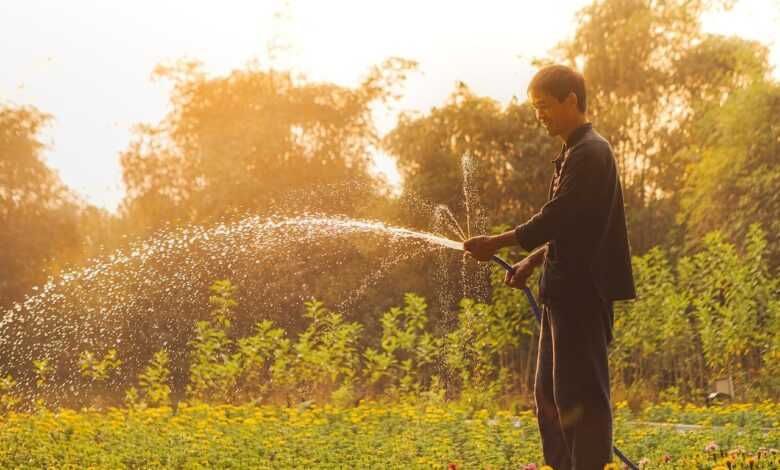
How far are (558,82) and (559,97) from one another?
0.24 feet

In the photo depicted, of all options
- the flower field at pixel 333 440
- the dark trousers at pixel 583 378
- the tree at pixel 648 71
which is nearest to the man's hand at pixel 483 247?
the dark trousers at pixel 583 378

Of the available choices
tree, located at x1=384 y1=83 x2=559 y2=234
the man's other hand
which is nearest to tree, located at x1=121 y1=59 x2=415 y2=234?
tree, located at x1=384 y1=83 x2=559 y2=234

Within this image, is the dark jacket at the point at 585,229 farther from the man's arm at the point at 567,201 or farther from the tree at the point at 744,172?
the tree at the point at 744,172

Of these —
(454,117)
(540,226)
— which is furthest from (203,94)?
(540,226)

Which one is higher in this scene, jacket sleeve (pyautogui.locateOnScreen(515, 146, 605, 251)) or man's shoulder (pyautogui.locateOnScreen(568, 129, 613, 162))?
man's shoulder (pyautogui.locateOnScreen(568, 129, 613, 162))

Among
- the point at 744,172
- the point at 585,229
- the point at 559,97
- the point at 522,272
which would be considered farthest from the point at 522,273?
the point at 744,172

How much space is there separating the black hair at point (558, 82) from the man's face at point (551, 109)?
0.02 m

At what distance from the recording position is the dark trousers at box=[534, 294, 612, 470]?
137 inches

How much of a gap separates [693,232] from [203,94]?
10385 mm

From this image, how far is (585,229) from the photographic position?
3494mm

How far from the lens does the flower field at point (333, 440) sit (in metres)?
6.18

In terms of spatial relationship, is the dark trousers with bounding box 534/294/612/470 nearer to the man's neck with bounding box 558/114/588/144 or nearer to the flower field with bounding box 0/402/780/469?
the man's neck with bounding box 558/114/588/144

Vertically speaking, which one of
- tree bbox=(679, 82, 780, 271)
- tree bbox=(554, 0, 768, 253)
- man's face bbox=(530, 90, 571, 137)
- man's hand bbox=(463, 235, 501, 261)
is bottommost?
man's hand bbox=(463, 235, 501, 261)

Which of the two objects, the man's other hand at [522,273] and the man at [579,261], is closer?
the man at [579,261]
